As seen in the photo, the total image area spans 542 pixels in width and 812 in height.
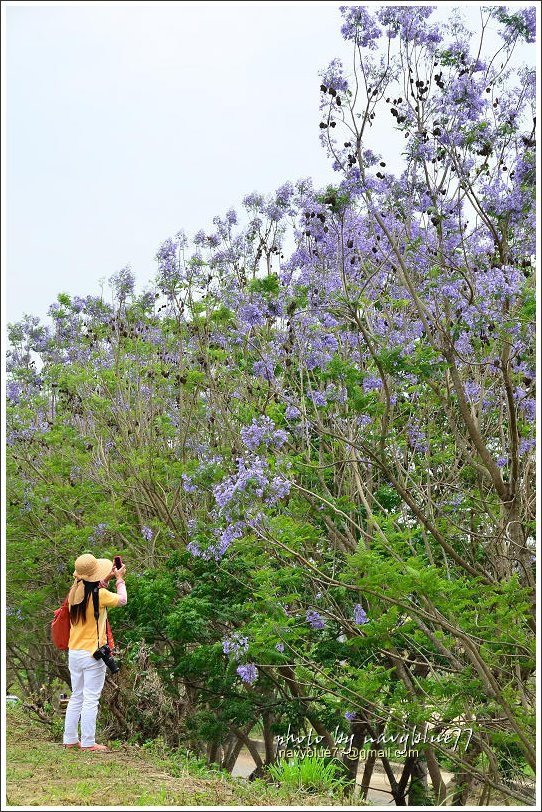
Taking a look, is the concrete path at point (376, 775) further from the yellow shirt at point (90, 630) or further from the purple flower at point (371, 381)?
the purple flower at point (371, 381)

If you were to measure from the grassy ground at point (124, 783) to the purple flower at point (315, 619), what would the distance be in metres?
1.44

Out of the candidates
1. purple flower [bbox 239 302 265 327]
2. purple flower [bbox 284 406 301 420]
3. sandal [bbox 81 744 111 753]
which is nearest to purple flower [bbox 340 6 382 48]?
purple flower [bbox 239 302 265 327]

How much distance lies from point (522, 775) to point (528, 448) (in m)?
4.53

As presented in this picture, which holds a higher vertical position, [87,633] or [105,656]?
[87,633]

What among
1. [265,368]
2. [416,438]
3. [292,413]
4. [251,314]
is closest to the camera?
[251,314]

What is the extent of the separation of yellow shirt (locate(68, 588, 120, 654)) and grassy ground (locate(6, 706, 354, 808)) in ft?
2.41

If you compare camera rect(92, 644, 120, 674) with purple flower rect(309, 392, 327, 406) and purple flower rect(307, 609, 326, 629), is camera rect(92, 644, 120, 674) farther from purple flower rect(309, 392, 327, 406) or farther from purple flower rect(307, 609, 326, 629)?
purple flower rect(309, 392, 327, 406)

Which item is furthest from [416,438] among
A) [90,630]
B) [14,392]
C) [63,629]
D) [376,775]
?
[376,775]

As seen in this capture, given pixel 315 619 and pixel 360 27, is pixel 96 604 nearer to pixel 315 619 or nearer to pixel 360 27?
pixel 315 619

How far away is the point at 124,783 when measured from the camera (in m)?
5.42

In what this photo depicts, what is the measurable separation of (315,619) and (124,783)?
7.99 ft

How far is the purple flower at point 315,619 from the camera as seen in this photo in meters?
7.44

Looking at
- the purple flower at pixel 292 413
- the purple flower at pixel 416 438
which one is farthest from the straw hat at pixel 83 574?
the purple flower at pixel 416 438

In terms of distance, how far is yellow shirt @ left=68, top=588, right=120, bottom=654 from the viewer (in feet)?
20.7
